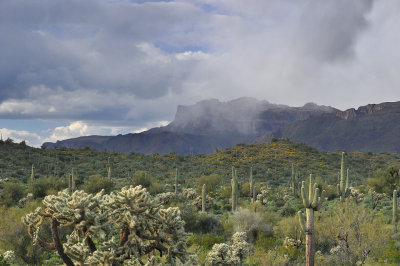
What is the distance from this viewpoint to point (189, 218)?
2128 centimetres

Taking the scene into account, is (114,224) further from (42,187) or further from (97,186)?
(42,187)

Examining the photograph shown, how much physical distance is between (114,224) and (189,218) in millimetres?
16737

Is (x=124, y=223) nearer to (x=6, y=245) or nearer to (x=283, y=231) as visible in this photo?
(x=6, y=245)

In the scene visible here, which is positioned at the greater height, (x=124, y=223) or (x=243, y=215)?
(x=124, y=223)

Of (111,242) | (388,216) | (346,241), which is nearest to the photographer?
(111,242)

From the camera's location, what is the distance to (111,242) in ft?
15.6

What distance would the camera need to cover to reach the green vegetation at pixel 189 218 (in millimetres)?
4891

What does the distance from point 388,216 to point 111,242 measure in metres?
25.2

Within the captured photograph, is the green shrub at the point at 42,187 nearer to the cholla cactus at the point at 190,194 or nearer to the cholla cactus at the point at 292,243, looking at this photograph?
the cholla cactus at the point at 190,194

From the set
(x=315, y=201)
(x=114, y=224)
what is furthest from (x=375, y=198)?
(x=114, y=224)

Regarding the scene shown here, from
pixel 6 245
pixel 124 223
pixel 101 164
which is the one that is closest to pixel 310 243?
pixel 124 223

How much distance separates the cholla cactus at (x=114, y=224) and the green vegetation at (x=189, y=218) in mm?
16

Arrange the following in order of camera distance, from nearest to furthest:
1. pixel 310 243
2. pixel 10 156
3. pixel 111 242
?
pixel 111 242 < pixel 310 243 < pixel 10 156

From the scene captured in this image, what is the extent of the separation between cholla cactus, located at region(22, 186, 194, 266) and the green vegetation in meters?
0.02
